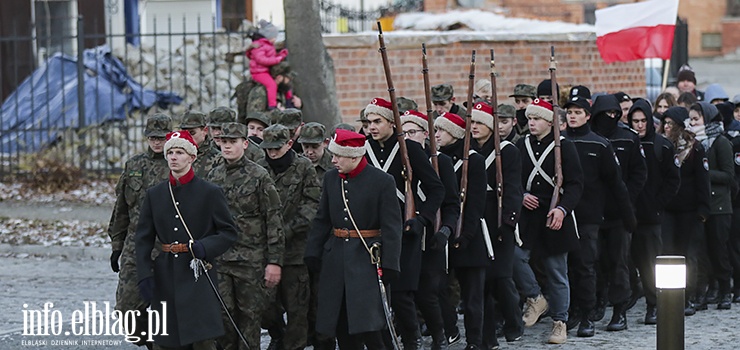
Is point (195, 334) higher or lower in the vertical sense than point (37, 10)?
lower

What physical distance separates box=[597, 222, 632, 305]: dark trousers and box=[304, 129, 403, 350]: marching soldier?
2811 mm

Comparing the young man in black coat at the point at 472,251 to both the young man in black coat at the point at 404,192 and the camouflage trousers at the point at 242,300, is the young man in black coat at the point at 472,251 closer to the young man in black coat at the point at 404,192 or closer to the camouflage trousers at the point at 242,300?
the young man in black coat at the point at 404,192

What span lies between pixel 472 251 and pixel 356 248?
134 centimetres

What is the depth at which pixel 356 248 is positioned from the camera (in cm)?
916

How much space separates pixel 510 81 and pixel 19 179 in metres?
6.63

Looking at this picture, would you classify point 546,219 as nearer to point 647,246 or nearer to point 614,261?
point 614,261

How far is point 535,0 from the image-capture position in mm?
32188

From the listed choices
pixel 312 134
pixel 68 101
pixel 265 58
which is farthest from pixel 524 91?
pixel 68 101

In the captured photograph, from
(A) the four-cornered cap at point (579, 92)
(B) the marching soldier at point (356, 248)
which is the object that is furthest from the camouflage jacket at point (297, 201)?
(A) the four-cornered cap at point (579, 92)

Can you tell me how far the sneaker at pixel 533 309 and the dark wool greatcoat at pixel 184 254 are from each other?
3.26 metres

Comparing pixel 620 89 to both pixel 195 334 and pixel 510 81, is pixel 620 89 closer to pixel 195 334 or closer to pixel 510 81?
pixel 510 81

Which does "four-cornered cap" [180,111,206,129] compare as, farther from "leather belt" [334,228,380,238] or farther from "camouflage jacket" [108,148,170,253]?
"leather belt" [334,228,380,238]

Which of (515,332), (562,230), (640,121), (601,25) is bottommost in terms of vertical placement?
(515,332)

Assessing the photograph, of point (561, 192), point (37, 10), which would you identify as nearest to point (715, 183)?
point (561, 192)
